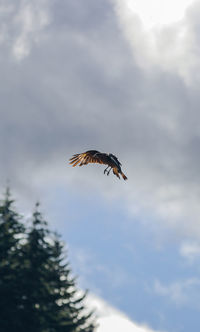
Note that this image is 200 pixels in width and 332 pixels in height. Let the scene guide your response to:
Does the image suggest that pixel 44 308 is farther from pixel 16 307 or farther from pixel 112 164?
pixel 112 164

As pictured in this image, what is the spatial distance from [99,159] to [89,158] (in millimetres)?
490

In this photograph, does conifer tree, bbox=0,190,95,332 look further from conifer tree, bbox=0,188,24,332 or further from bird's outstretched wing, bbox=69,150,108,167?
bird's outstretched wing, bbox=69,150,108,167

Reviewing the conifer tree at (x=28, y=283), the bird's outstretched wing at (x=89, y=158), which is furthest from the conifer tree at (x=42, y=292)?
the bird's outstretched wing at (x=89, y=158)

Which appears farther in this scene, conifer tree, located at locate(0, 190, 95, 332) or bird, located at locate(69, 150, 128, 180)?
conifer tree, located at locate(0, 190, 95, 332)

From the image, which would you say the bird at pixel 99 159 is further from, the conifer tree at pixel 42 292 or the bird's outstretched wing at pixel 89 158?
the conifer tree at pixel 42 292

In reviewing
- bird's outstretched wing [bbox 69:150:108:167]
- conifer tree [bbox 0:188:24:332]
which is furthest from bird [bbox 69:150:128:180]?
conifer tree [bbox 0:188:24:332]

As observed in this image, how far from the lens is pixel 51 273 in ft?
94.3

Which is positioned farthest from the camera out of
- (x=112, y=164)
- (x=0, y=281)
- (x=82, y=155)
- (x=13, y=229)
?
(x=13, y=229)

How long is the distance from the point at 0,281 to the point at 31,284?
1705 millimetres

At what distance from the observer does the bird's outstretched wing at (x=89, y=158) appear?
35.7 ft

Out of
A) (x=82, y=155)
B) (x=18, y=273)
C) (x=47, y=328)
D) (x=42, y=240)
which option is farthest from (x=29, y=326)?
(x=82, y=155)

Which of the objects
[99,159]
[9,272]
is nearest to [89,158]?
[99,159]

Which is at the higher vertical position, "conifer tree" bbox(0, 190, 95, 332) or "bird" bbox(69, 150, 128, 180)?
"conifer tree" bbox(0, 190, 95, 332)

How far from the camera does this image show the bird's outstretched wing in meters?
10.9
